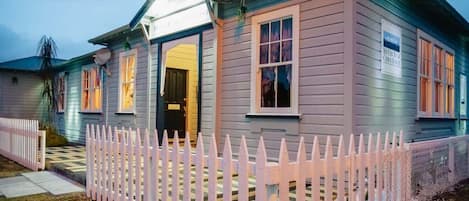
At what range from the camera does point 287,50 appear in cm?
528

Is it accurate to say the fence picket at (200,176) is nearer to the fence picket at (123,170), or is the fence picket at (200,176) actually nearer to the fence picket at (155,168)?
the fence picket at (155,168)

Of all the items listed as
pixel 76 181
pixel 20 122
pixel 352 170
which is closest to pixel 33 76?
pixel 20 122

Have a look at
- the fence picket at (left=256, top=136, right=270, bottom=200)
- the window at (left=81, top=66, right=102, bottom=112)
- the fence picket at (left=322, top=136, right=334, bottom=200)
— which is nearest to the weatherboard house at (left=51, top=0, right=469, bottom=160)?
the window at (left=81, top=66, right=102, bottom=112)

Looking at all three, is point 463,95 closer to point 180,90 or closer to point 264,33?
point 264,33

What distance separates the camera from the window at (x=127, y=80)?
29.1 ft

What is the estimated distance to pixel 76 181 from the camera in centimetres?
518

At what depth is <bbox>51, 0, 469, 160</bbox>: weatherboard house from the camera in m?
4.68

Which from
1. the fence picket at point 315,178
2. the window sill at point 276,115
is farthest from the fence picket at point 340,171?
the window sill at point 276,115

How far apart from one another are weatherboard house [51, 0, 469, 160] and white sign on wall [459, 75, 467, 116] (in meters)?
0.03

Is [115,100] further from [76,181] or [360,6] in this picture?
[360,6]

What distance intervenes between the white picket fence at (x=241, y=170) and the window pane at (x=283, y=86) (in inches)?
57.2

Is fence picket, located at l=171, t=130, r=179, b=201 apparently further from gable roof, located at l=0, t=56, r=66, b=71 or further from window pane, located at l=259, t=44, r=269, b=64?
gable roof, located at l=0, t=56, r=66, b=71

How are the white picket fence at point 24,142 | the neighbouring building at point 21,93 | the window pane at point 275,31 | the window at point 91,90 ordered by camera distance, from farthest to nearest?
the neighbouring building at point 21,93, the window at point 91,90, the white picket fence at point 24,142, the window pane at point 275,31

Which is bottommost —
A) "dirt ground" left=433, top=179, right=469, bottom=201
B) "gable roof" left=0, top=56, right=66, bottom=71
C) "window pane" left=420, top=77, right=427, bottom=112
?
"dirt ground" left=433, top=179, right=469, bottom=201
